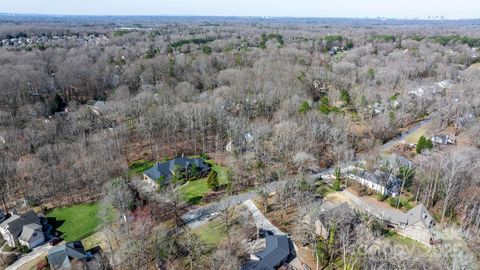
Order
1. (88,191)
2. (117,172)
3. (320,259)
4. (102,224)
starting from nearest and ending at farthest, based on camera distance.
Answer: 1. (320,259)
2. (102,224)
3. (88,191)
4. (117,172)

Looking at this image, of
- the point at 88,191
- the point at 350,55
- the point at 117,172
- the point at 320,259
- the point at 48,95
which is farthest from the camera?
the point at 350,55

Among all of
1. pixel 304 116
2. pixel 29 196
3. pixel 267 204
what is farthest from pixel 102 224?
pixel 304 116

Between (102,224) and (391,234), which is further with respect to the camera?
(102,224)

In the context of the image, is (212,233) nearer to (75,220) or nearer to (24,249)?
(75,220)

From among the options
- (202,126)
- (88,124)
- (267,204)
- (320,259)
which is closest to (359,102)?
(202,126)

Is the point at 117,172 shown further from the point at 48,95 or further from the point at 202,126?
the point at 48,95

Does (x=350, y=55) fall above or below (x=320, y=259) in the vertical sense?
above

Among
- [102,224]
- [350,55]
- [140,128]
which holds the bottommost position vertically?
[102,224]

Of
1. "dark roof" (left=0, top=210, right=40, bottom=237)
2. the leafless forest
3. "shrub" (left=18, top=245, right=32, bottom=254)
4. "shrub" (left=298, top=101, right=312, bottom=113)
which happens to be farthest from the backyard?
"shrub" (left=298, top=101, right=312, bottom=113)
